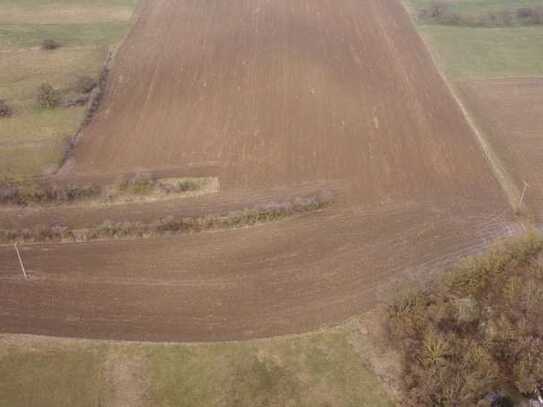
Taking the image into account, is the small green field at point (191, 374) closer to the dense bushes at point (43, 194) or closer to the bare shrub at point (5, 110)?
the dense bushes at point (43, 194)

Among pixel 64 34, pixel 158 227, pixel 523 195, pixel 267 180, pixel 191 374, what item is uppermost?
pixel 64 34

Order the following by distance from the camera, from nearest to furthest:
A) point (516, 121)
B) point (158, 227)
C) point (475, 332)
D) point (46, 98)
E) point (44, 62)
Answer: point (475, 332), point (158, 227), point (516, 121), point (46, 98), point (44, 62)

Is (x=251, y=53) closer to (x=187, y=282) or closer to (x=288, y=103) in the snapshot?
(x=288, y=103)

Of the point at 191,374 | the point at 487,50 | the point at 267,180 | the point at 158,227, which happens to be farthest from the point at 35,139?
the point at 487,50

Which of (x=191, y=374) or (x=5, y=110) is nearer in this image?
(x=191, y=374)

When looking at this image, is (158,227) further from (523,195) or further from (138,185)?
(523,195)

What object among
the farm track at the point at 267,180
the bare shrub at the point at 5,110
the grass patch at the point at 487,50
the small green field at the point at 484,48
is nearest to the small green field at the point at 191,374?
the farm track at the point at 267,180
